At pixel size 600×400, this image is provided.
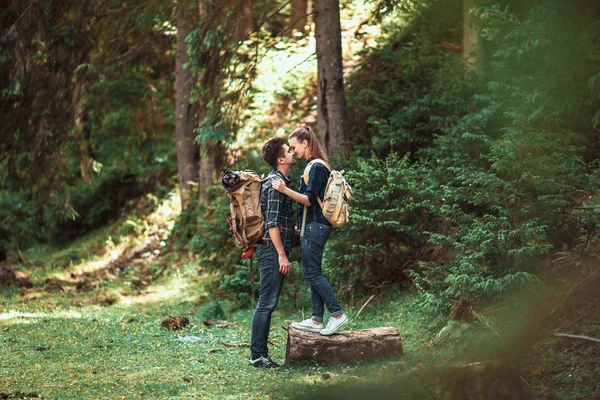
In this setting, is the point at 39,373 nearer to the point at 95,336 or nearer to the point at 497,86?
the point at 95,336

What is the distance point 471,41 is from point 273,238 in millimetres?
8561

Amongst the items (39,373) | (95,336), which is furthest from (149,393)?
(95,336)

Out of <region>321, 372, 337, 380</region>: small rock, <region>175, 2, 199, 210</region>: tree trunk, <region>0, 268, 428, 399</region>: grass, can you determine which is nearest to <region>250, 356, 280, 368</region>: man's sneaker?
<region>0, 268, 428, 399</region>: grass

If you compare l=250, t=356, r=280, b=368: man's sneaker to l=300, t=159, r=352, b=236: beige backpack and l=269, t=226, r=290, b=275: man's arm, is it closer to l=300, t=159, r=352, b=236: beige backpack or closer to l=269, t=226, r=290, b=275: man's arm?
l=269, t=226, r=290, b=275: man's arm

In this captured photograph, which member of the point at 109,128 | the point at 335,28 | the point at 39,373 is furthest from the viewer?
the point at 109,128

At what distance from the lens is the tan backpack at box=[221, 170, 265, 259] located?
24.4ft

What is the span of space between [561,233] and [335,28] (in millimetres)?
6111

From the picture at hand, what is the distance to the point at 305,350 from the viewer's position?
24.7ft

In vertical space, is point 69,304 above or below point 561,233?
below

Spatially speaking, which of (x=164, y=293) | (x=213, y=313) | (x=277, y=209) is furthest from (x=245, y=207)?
(x=164, y=293)

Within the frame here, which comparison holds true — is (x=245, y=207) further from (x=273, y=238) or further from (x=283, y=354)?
(x=283, y=354)

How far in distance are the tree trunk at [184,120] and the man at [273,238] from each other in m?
10.6

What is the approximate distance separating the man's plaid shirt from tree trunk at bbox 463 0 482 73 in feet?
24.7

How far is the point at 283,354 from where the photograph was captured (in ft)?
27.6
